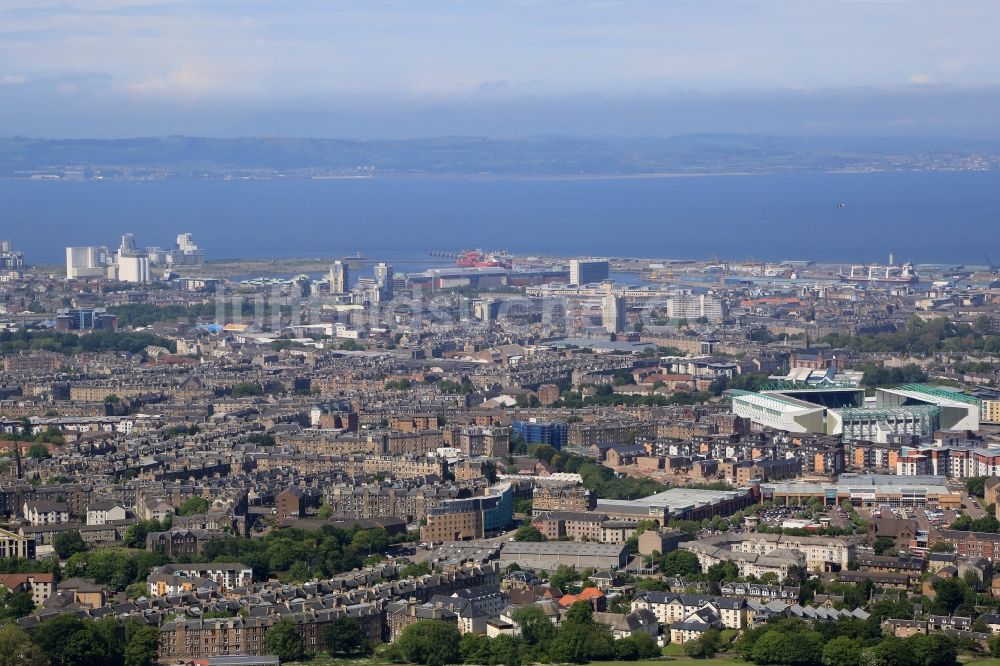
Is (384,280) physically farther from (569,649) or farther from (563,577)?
(569,649)

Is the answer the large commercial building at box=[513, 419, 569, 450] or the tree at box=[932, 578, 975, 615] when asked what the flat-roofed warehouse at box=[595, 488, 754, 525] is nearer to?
the large commercial building at box=[513, 419, 569, 450]

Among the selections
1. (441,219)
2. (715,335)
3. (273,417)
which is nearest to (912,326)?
(715,335)

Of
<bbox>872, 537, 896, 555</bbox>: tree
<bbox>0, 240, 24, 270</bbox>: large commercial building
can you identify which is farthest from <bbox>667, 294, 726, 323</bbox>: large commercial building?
<bbox>872, 537, 896, 555</bbox>: tree

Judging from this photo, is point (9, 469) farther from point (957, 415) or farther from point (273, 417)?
point (957, 415)

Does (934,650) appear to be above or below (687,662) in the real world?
above

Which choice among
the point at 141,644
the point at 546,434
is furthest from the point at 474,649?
the point at 546,434

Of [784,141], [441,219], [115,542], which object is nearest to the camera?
[115,542]

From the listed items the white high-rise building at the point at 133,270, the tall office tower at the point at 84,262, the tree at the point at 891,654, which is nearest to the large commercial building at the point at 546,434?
the tree at the point at 891,654
